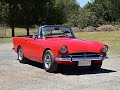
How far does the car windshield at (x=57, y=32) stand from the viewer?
12.5 metres

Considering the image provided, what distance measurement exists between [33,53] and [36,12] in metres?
32.9

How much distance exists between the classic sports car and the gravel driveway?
35 centimetres

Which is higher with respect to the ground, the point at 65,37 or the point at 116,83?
the point at 65,37

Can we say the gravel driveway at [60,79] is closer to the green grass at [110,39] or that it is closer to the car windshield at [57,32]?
the car windshield at [57,32]

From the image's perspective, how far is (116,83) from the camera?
905 centimetres

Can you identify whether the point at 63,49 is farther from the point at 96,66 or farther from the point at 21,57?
the point at 21,57

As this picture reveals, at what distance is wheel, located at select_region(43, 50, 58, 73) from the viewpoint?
10938 millimetres

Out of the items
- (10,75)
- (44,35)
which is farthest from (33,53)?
(10,75)

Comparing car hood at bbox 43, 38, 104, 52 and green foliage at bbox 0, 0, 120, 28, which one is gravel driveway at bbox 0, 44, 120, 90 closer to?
car hood at bbox 43, 38, 104, 52

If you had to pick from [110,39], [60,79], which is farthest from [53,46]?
[110,39]

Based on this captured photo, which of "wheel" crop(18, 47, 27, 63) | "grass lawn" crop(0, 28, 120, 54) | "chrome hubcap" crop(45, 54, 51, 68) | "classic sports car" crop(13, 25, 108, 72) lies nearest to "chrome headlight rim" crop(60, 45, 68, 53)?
"classic sports car" crop(13, 25, 108, 72)

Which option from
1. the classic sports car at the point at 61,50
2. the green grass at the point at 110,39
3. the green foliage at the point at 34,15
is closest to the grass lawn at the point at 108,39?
the green grass at the point at 110,39

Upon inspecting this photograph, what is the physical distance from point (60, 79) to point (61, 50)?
1.18 metres

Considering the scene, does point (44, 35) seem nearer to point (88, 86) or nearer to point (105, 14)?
point (88, 86)
